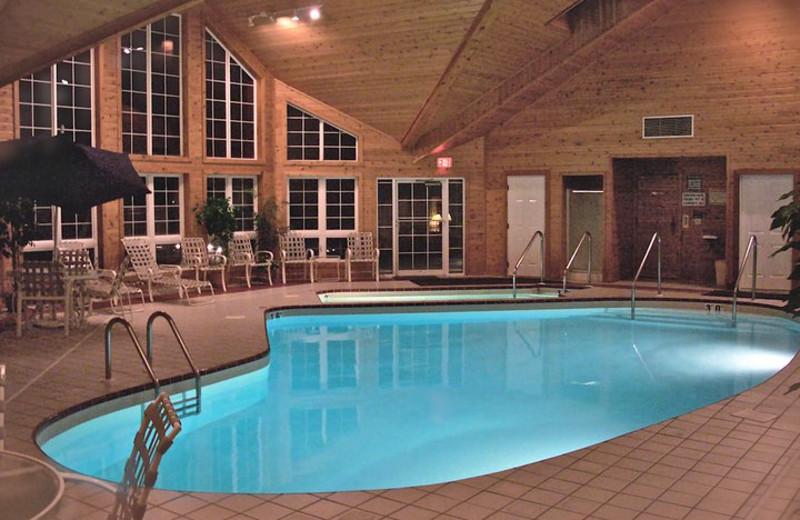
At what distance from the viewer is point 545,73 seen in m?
12.8

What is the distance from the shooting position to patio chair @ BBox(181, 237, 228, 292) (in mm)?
13251

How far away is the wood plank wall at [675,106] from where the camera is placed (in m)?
12.6

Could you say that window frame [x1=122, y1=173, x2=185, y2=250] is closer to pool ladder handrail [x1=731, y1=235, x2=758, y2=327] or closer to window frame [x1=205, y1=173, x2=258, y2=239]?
window frame [x1=205, y1=173, x2=258, y2=239]

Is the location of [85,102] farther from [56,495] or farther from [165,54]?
[56,495]

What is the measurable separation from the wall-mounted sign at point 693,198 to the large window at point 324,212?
18.4 ft

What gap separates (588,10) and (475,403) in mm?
6621

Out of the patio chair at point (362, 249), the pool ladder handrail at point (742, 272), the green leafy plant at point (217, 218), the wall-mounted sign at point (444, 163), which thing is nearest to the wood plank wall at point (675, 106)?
the wall-mounted sign at point (444, 163)

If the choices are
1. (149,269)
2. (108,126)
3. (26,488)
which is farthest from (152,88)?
(26,488)

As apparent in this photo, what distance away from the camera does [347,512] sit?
4.11m

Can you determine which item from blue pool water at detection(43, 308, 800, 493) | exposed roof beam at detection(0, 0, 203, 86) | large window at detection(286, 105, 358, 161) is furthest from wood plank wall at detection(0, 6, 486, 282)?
exposed roof beam at detection(0, 0, 203, 86)

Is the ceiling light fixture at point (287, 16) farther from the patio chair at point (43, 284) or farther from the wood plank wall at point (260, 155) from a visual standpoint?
the patio chair at point (43, 284)

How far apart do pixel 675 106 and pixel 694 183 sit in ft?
5.64

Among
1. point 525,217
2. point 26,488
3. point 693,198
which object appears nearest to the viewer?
point 26,488

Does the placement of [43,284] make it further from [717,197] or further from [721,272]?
[717,197]
